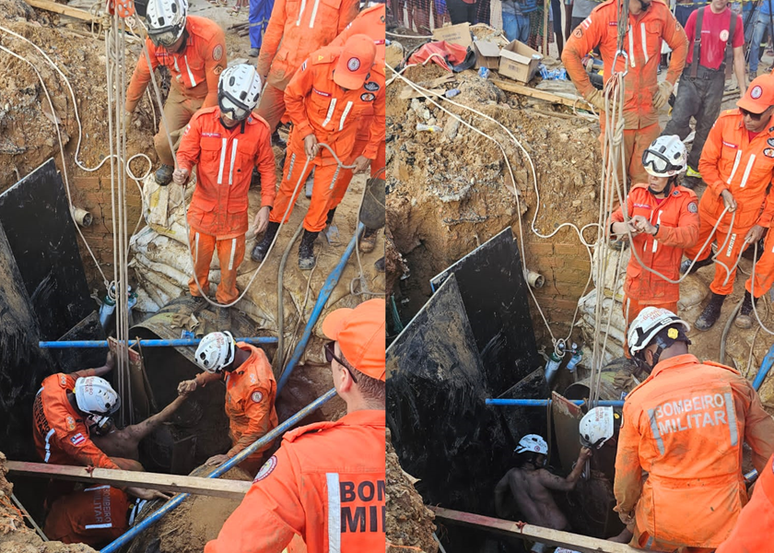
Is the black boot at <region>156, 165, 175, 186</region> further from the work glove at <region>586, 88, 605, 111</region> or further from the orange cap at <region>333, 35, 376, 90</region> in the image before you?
the work glove at <region>586, 88, 605, 111</region>

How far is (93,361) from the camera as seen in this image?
107 inches

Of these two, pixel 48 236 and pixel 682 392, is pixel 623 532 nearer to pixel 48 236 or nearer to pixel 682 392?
pixel 682 392

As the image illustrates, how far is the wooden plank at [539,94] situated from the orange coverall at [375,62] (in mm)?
473

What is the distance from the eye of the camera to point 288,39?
259 centimetres

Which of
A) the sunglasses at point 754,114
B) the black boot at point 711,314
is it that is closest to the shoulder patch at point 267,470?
the black boot at point 711,314

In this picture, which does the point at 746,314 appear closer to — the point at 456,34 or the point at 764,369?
the point at 764,369

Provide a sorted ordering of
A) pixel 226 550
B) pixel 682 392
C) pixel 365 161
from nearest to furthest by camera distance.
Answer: pixel 226 550
pixel 682 392
pixel 365 161

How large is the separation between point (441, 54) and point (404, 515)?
5.76ft

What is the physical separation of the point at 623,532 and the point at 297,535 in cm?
117

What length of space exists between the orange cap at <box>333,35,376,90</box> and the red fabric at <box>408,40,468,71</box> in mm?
168

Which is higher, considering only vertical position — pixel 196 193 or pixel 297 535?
pixel 196 193

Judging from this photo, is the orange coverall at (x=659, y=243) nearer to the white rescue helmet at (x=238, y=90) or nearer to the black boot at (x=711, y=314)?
the black boot at (x=711, y=314)

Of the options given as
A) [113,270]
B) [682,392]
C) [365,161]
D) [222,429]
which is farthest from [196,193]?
[682,392]

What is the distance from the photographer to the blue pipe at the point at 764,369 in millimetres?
2238
